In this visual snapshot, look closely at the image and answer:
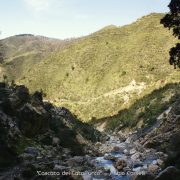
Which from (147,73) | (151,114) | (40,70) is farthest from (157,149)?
(40,70)

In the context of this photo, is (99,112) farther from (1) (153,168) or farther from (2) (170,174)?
(2) (170,174)

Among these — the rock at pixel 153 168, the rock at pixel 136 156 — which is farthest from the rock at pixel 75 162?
the rock at pixel 136 156

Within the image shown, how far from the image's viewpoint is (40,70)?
506 feet

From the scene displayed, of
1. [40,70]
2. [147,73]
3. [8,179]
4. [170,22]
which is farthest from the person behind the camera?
[40,70]

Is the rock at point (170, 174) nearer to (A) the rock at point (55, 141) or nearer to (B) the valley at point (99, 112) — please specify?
(B) the valley at point (99, 112)

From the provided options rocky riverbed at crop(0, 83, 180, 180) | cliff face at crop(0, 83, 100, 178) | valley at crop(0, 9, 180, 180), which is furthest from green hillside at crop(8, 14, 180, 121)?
cliff face at crop(0, 83, 100, 178)

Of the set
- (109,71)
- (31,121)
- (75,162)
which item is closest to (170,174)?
(75,162)

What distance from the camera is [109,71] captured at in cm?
12388

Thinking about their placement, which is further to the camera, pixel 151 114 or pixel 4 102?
pixel 151 114

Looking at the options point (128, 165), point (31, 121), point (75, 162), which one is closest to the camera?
point (75, 162)

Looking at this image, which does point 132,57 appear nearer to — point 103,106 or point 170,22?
point 103,106

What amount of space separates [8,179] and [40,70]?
429 ft

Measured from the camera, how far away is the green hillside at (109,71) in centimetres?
10206

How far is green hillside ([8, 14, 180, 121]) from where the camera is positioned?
335 feet
